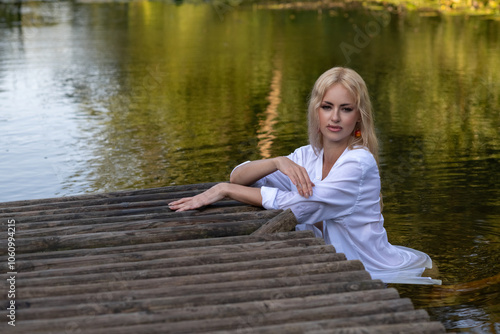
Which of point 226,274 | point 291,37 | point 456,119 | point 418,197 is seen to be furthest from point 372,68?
point 226,274

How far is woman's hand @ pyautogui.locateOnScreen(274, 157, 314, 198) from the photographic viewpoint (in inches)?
151

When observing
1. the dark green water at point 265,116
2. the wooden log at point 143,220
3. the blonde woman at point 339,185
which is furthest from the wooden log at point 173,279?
the dark green water at point 265,116

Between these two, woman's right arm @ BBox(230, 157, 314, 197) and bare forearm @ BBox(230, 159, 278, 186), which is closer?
woman's right arm @ BBox(230, 157, 314, 197)

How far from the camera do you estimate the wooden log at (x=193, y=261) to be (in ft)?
10.8

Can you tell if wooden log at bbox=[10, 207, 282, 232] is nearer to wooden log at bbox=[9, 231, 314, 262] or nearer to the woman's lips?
wooden log at bbox=[9, 231, 314, 262]

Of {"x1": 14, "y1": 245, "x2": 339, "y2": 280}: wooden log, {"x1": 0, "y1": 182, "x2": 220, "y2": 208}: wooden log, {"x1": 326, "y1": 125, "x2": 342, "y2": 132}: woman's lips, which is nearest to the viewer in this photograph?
{"x1": 14, "y1": 245, "x2": 339, "y2": 280}: wooden log

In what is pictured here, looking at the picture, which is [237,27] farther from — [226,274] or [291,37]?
[226,274]

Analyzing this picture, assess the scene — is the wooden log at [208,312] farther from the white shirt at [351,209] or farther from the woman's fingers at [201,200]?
the woman's fingers at [201,200]

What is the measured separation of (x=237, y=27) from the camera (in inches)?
928

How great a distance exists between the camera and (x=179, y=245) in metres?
3.66

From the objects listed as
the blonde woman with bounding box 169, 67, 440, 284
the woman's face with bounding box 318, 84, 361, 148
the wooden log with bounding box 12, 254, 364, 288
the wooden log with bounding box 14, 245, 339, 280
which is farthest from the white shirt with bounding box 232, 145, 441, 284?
the wooden log with bounding box 12, 254, 364, 288

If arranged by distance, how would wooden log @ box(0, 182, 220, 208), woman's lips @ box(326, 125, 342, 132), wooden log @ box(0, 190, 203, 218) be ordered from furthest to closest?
wooden log @ box(0, 182, 220, 208)
wooden log @ box(0, 190, 203, 218)
woman's lips @ box(326, 125, 342, 132)

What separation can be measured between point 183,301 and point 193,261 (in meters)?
0.48

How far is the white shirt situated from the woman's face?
0.39 feet
